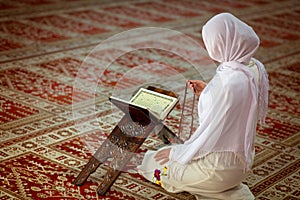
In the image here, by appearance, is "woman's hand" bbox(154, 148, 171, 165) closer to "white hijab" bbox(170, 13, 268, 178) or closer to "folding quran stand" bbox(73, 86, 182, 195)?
"folding quran stand" bbox(73, 86, 182, 195)

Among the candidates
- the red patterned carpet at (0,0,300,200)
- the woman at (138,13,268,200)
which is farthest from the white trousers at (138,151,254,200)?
the red patterned carpet at (0,0,300,200)

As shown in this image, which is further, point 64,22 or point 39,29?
point 64,22

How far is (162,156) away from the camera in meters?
3.68

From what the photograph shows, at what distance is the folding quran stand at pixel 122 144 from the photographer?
11.6ft

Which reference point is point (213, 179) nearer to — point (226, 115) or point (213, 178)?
point (213, 178)

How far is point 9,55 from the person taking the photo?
6445 mm

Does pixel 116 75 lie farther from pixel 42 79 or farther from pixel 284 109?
pixel 284 109

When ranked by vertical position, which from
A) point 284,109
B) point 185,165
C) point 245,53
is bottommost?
point 284,109

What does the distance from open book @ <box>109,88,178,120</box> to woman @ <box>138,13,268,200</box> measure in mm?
244

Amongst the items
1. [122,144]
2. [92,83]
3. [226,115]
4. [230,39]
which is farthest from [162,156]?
[92,83]

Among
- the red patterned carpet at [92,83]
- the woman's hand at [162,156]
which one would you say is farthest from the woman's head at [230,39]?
the red patterned carpet at [92,83]

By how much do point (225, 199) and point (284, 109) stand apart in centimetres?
220

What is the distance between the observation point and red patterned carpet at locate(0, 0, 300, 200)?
3.79 metres

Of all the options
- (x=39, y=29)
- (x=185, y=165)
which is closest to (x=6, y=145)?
(x=185, y=165)
